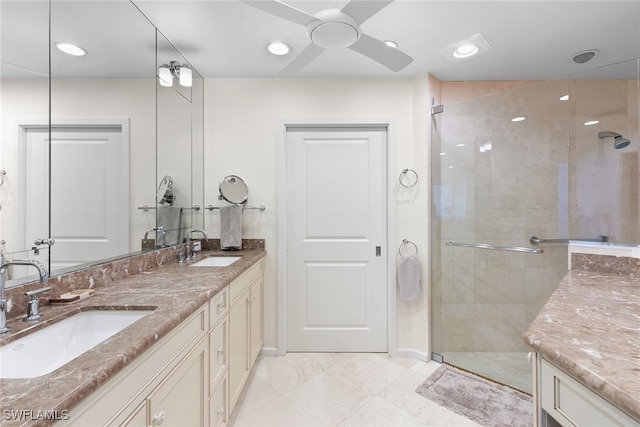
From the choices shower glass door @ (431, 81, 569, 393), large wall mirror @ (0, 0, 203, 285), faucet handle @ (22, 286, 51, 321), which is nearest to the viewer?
faucet handle @ (22, 286, 51, 321)

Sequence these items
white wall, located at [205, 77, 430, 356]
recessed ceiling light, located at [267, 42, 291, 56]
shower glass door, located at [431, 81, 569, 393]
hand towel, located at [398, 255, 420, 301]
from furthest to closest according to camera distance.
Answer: white wall, located at [205, 77, 430, 356] < hand towel, located at [398, 255, 420, 301] < shower glass door, located at [431, 81, 569, 393] < recessed ceiling light, located at [267, 42, 291, 56]

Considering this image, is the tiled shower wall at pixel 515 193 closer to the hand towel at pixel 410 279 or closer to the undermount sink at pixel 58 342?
the hand towel at pixel 410 279

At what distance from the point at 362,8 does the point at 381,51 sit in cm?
32

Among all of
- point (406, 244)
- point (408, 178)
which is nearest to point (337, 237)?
point (406, 244)

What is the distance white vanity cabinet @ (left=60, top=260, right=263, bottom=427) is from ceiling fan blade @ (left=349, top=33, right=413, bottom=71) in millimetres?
1446

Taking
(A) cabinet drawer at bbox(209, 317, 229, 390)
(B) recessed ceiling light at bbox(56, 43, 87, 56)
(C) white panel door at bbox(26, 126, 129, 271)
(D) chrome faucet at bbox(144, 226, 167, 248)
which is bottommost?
(A) cabinet drawer at bbox(209, 317, 229, 390)

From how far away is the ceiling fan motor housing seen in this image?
108 cm

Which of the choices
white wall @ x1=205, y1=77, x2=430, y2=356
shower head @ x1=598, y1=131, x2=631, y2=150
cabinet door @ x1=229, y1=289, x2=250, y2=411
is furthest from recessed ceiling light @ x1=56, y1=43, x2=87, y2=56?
shower head @ x1=598, y1=131, x2=631, y2=150

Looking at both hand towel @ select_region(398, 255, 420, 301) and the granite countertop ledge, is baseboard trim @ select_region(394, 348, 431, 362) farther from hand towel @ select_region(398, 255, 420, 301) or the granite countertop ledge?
the granite countertop ledge

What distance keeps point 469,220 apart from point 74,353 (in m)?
2.53

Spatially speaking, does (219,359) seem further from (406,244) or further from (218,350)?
(406,244)

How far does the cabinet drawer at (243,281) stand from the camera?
1.59 metres

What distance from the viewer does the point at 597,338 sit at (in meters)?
0.77

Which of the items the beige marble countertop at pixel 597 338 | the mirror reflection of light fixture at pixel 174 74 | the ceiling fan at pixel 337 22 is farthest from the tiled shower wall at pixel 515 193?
the mirror reflection of light fixture at pixel 174 74
